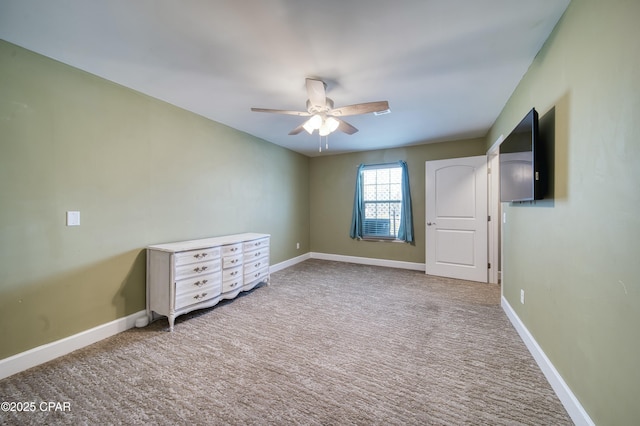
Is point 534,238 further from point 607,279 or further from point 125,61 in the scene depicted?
point 125,61

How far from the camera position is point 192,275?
256 centimetres

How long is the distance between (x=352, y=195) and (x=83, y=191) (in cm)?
422

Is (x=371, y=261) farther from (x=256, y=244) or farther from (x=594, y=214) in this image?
(x=594, y=214)

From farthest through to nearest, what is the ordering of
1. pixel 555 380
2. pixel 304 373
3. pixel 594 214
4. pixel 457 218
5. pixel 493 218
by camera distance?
pixel 457 218 → pixel 493 218 → pixel 304 373 → pixel 555 380 → pixel 594 214

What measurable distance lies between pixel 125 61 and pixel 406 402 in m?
3.32

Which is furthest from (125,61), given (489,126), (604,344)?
(489,126)

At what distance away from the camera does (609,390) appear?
1.12m

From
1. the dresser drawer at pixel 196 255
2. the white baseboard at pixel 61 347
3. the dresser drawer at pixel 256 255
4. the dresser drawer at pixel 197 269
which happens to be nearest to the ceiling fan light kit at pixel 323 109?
the dresser drawer at pixel 196 255

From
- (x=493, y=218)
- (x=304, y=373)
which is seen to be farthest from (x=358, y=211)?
(x=304, y=373)

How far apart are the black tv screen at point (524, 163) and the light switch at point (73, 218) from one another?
146 inches

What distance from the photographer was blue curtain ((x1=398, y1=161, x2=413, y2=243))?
464 centimetres

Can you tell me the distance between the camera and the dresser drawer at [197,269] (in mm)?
2445

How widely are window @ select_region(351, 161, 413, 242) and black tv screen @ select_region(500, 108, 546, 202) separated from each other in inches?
93.5

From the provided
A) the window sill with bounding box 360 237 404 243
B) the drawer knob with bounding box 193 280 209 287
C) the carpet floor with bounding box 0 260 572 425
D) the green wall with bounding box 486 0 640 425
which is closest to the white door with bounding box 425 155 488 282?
the window sill with bounding box 360 237 404 243
